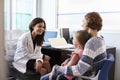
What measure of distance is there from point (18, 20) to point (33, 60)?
4.81ft

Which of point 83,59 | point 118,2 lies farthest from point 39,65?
point 118,2

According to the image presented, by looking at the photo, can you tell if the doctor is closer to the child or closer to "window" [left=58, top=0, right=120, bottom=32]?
the child

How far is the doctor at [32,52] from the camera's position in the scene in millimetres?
2301

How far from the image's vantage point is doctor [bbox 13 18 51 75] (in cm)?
230

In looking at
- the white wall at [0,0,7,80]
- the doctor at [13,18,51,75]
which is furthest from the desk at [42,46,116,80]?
the white wall at [0,0,7,80]

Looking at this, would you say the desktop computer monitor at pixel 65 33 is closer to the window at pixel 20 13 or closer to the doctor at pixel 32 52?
the doctor at pixel 32 52

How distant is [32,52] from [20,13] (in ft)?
4.70

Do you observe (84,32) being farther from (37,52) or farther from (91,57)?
(37,52)

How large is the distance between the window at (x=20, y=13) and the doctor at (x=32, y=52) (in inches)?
39.0

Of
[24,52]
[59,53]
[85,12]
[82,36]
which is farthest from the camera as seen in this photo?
[85,12]

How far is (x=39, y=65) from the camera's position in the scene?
2.26 metres

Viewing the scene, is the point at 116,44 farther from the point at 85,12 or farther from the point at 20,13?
the point at 20,13

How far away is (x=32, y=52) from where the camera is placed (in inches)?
94.4

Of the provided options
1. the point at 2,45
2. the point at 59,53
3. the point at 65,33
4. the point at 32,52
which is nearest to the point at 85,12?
the point at 65,33
